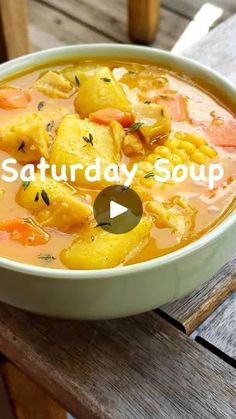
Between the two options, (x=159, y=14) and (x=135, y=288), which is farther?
(x=159, y=14)

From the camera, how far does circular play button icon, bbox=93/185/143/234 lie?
29.9 inches

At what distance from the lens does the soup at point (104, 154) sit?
0.76 m

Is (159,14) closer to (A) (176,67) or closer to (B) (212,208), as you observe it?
(A) (176,67)

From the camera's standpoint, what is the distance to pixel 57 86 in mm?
954

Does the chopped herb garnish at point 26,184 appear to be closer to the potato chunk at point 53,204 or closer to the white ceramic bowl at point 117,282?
the potato chunk at point 53,204

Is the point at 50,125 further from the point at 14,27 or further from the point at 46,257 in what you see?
the point at 14,27

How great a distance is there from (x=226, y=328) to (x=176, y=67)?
37 cm

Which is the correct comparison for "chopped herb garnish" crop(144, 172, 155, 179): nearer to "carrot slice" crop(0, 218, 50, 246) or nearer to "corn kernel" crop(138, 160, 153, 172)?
"corn kernel" crop(138, 160, 153, 172)

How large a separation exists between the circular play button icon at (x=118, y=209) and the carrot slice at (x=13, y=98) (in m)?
0.21

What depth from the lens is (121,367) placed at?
0.78m

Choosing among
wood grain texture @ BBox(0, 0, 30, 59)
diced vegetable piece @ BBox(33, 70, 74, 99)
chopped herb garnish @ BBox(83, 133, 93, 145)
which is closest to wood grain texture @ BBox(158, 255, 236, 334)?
chopped herb garnish @ BBox(83, 133, 93, 145)

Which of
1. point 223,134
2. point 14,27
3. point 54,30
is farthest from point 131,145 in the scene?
point 54,30

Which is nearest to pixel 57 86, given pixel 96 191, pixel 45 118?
pixel 45 118

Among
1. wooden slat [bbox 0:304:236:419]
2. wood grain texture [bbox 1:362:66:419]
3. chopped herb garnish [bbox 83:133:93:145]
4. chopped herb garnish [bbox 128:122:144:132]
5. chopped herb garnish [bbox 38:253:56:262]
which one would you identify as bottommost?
wood grain texture [bbox 1:362:66:419]
